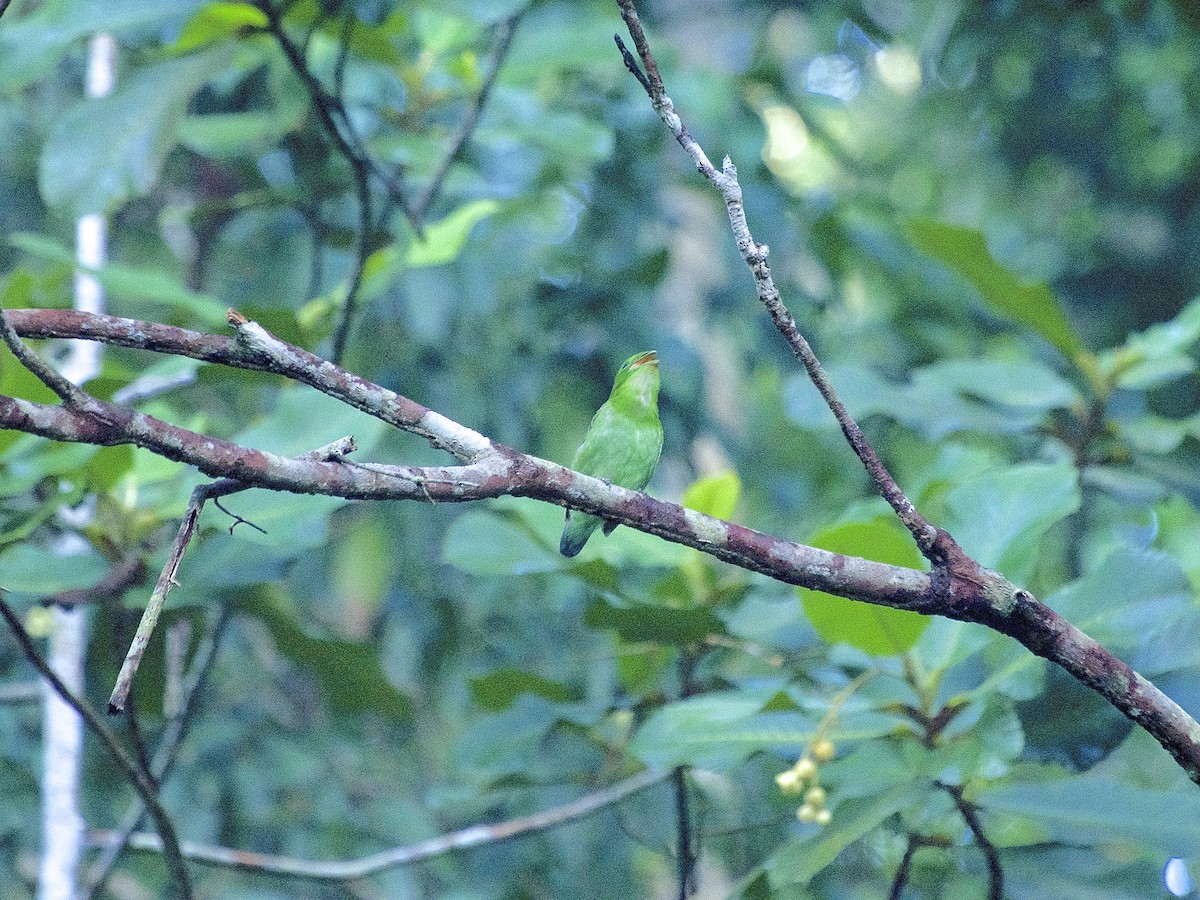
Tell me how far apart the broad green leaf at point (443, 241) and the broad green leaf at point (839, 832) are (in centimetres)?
125

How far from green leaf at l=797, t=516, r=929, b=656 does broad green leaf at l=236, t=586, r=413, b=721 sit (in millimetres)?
953

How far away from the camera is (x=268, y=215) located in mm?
3594

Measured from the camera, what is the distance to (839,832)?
69.8 inches

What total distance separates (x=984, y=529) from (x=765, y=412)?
102 inches

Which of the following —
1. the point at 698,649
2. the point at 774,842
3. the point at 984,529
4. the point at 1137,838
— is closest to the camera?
the point at 1137,838

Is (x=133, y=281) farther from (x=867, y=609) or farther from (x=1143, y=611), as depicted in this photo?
(x=1143, y=611)

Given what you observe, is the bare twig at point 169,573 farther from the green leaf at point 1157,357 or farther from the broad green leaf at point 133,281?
the green leaf at point 1157,357

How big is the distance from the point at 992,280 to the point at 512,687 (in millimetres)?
1423

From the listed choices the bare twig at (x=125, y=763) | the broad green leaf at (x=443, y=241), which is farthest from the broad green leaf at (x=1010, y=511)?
the bare twig at (x=125, y=763)

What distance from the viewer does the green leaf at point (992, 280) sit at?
101 inches

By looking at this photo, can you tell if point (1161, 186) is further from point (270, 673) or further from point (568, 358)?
point (270, 673)

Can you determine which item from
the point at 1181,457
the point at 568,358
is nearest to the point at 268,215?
the point at 568,358

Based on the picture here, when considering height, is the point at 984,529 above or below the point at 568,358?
below

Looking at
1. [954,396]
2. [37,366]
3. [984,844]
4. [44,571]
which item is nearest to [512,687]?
[44,571]
